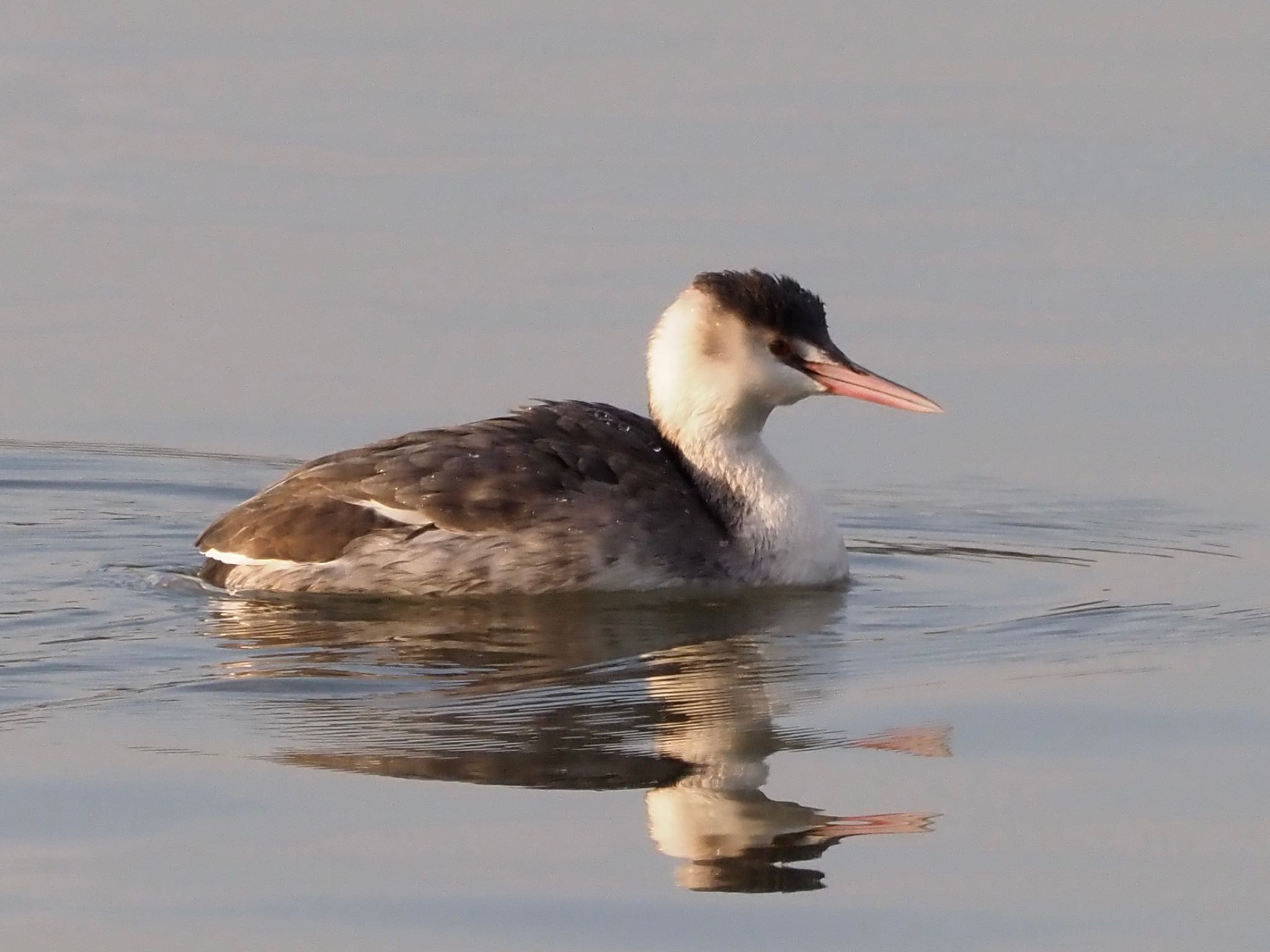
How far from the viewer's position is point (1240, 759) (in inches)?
309

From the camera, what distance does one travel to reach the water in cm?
655

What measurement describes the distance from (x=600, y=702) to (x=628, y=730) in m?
0.44

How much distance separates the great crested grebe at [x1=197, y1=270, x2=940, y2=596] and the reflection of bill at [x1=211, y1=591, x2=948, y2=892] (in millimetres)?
168

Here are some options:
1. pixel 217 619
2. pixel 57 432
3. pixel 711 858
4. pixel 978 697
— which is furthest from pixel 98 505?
pixel 711 858

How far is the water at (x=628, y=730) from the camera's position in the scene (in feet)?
21.5

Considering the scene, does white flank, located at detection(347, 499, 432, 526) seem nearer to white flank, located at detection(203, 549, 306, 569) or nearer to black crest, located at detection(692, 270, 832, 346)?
white flank, located at detection(203, 549, 306, 569)

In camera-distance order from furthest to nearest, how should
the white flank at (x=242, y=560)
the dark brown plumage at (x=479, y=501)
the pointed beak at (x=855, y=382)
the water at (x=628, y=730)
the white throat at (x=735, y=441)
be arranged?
the pointed beak at (x=855, y=382) < the white throat at (x=735, y=441) < the white flank at (x=242, y=560) < the dark brown plumage at (x=479, y=501) < the water at (x=628, y=730)

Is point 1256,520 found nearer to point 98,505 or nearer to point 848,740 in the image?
point 848,740

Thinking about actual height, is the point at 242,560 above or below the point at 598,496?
below

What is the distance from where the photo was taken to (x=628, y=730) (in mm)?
8188

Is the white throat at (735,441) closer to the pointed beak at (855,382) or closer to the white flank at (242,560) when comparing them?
the pointed beak at (855,382)

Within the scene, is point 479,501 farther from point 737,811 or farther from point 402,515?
point 737,811

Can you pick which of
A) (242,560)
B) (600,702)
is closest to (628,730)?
(600,702)

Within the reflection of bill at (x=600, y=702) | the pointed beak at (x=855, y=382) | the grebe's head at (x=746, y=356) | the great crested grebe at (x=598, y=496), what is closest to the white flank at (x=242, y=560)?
the great crested grebe at (x=598, y=496)
